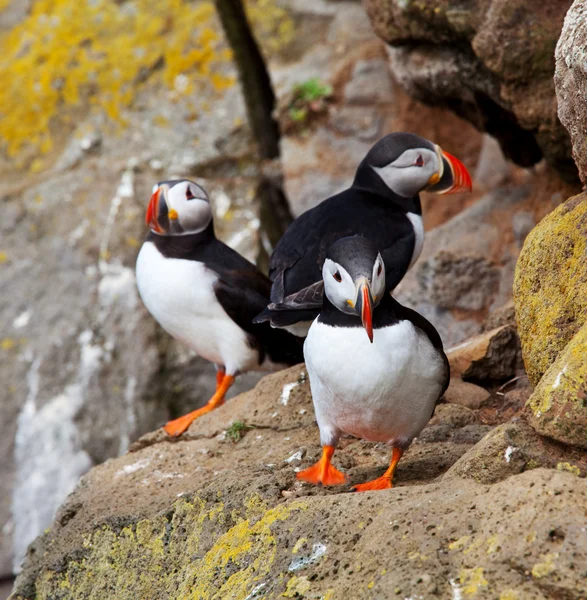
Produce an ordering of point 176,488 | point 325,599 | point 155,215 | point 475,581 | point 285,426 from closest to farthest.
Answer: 1. point 475,581
2. point 325,599
3. point 176,488
4. point 285,426
5. point 155,215

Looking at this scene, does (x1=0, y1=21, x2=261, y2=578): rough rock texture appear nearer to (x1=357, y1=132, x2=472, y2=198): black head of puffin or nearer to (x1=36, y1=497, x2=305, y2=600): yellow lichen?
(x1=357, y1=132, x2=472, y2=198): black head of puffin

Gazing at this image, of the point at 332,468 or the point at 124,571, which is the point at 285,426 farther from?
the point at 124,571

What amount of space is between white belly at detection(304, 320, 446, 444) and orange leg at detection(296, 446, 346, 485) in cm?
12

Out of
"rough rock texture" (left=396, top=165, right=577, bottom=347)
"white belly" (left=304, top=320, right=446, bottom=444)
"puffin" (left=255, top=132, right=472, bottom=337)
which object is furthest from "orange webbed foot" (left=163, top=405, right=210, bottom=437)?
"rough rock texture" (left=396, top=165, right=577, bottom=347)

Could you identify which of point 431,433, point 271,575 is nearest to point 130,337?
point 431,433

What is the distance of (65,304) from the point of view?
6891mm

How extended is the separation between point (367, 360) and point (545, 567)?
1062 millimetres

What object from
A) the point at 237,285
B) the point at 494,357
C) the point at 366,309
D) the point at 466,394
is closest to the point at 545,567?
the point at 366,309

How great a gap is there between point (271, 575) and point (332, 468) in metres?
0.80

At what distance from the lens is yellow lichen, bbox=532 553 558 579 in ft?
6.61

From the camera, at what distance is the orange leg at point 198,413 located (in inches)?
175

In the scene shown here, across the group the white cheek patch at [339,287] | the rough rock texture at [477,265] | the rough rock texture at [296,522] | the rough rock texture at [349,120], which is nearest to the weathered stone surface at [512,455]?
the rough rock texture at [296,522]

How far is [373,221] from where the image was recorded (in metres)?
4.52

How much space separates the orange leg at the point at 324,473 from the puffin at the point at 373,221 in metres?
0.70
